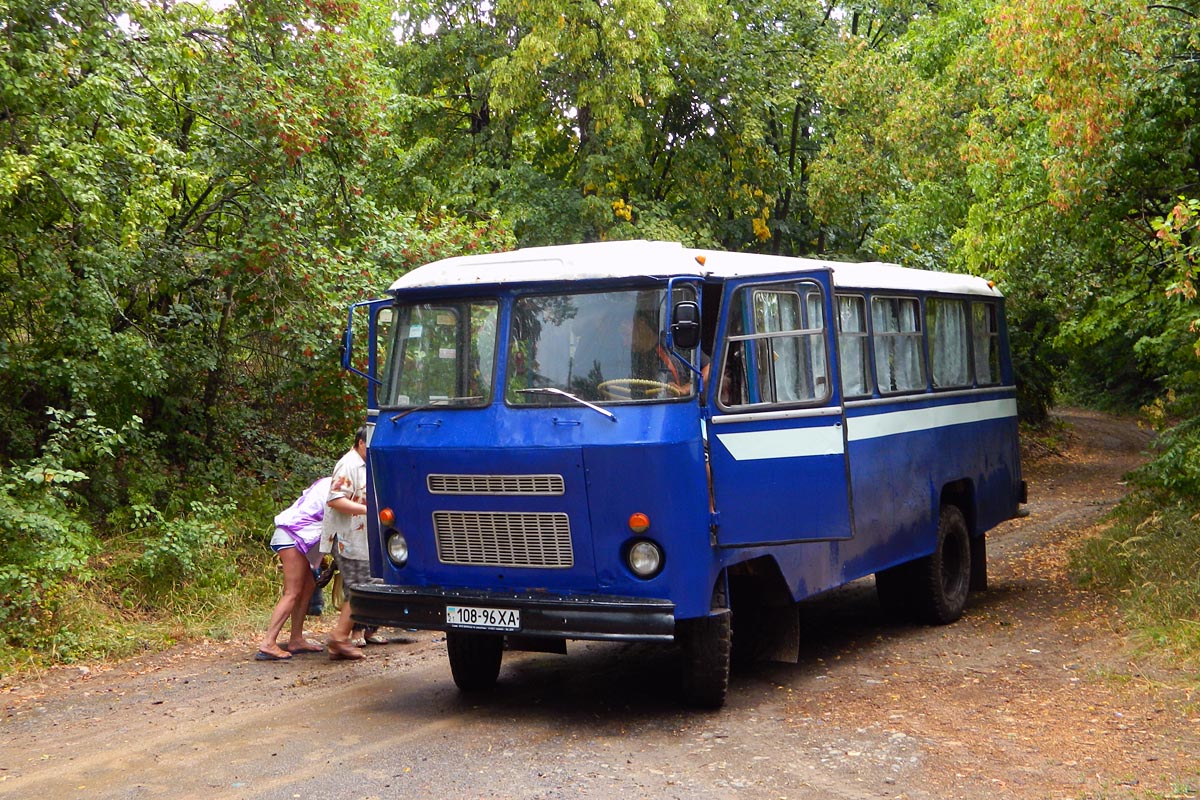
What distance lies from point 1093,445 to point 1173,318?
19961 mm

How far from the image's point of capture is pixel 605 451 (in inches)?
295

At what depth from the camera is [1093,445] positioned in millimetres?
33969

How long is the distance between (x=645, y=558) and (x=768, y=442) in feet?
3.49

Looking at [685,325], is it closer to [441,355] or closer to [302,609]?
[441,355]

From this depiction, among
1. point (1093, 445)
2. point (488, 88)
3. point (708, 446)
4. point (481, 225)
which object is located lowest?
point (1093, 445)

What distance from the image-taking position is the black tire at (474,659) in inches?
343

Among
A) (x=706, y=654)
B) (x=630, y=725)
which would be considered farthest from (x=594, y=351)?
(x=630, y=725)

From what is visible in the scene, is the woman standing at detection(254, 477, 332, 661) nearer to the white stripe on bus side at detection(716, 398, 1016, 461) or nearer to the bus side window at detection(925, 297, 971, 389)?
the white stripe on bus side at detection(716, 398, 1016, 461)

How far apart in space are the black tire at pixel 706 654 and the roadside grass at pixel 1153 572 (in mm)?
3060

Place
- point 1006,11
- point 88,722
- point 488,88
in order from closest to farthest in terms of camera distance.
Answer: point 88,722 → point 1006,11 → point 488,88

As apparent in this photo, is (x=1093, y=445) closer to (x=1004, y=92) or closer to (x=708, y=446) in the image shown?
(x=1004, y=92)

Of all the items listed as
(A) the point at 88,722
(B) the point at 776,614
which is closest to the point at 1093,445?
(B) the point at 776,614

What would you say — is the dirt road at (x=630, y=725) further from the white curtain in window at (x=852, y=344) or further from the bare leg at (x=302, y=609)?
the white curtain in window at (x=852, y=344)

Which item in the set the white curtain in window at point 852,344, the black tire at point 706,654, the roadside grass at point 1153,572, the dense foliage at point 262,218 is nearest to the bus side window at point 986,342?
the dense foliage at point 262,218
